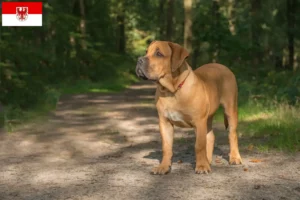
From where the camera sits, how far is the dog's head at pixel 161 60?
6.00m

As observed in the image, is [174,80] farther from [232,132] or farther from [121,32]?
[121,32]

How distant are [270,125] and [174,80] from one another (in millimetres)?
4189

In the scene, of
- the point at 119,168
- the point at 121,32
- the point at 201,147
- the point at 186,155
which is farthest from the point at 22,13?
the point at 121,32

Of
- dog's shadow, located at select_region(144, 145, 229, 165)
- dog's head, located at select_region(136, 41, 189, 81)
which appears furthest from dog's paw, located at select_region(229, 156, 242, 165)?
dog's head, located at select_region(136, 41, 189, 81)

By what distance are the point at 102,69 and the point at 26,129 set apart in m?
17.1

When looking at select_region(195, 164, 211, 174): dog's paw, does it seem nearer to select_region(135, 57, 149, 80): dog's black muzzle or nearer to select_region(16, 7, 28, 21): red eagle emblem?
select_region(135, 57, 149, 80): dog's black muzzle

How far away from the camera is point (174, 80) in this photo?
6.25 meters

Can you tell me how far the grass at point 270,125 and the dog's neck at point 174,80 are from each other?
7.96ft

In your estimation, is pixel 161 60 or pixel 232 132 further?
pixel 232 132

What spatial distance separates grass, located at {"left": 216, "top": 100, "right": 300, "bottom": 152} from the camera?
8234 mm

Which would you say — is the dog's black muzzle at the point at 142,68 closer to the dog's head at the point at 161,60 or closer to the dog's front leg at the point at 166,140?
the dog's head at the point at 161,60

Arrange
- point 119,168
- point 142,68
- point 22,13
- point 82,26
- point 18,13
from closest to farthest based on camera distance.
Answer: point 142,68, point 119,168, point 18,13, point 22,13, point 82,26

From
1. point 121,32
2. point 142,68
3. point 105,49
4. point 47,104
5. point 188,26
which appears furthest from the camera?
point 121,32

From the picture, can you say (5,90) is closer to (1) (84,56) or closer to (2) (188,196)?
(2) (188,196)
